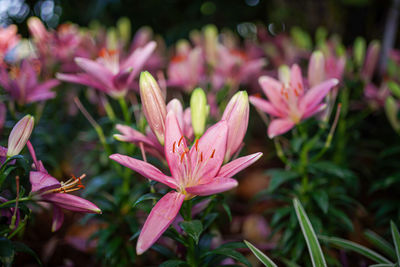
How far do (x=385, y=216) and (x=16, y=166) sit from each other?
41.6 inches

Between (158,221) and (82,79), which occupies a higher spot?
(82,79)

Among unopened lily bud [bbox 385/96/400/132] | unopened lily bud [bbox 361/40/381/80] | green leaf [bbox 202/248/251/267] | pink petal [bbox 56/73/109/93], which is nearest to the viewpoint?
green leaf [bbox 202/248/251/267]

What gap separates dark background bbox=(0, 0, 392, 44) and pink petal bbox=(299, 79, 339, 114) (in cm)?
100

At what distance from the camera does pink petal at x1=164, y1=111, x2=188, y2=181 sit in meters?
0.55

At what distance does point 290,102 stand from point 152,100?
36 cm

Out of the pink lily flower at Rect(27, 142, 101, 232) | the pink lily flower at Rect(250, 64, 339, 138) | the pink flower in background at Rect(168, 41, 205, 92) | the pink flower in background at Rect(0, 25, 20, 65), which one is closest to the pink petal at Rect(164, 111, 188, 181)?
the pink lily flower at Rect(27, 142, 101, 232)

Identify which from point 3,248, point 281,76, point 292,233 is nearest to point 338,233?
point 292,233

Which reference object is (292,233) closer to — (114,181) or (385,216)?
(385,216)

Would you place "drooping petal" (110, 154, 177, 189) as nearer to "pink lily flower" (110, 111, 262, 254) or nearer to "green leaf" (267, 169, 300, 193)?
"pink lily flower" (110, 111, 262, 254)

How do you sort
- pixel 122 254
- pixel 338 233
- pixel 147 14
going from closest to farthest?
1. pixel 122 254
2. pixel 338 233
3. pixel 147 14

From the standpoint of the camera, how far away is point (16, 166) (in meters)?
0.58

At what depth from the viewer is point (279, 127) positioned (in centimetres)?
73

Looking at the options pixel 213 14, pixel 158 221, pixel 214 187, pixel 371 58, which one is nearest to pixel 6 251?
pixel 158 221

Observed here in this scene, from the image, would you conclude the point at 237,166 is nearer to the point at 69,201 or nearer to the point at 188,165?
the point at 188,165
